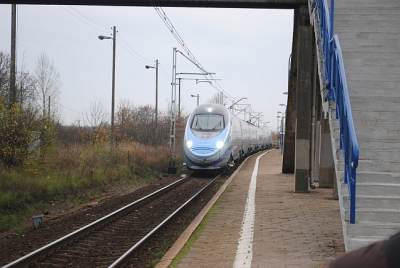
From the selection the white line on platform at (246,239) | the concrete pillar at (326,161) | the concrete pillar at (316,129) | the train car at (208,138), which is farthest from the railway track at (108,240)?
the train car at (208,138)

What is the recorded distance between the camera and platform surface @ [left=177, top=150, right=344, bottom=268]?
8.01 meters

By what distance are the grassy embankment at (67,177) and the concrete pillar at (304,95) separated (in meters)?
6.52

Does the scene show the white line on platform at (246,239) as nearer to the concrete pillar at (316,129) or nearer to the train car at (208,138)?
the concrete pillar at (316,129)

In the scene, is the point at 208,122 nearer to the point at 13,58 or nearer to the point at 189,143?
the point at 189,143

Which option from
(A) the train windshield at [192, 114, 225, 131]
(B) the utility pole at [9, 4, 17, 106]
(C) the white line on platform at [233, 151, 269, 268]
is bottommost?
(C) the white line on platform at [233, 151, 269, 268]

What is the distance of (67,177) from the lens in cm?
1802

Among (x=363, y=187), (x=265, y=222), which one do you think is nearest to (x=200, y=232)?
(x=265, y=222)

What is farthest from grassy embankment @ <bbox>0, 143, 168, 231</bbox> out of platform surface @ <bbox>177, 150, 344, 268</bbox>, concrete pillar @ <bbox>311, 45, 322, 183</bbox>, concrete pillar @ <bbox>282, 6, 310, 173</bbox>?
concrete pillar @ <bbox>311, 45, 322, 183</bbox>

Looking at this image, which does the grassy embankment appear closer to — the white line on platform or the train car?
the train car

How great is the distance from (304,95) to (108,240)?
7.57 meters

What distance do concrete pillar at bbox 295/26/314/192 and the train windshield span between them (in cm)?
1070

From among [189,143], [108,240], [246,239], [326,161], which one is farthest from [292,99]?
[246,239]

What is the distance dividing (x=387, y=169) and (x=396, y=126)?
1.00 m

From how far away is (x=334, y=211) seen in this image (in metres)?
12.7
